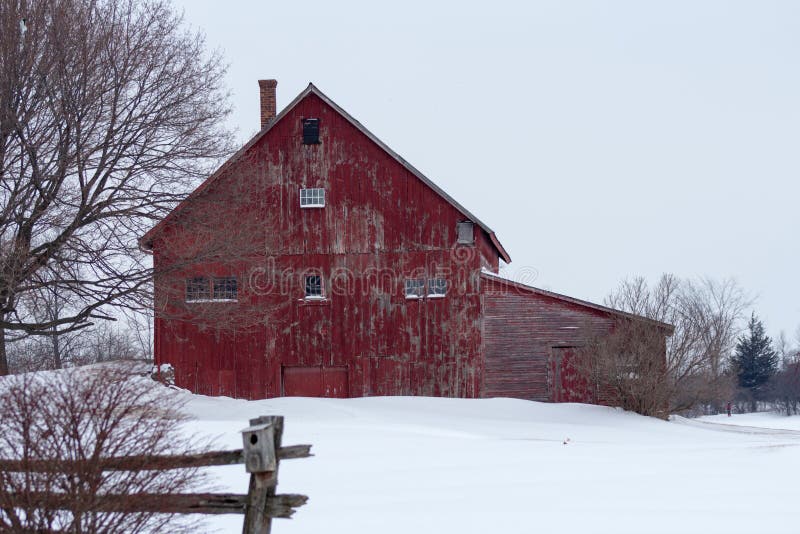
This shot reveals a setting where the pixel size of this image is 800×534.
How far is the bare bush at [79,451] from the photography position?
6.68 meters

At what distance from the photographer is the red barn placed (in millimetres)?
25641

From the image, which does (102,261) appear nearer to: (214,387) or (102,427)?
(214,387)

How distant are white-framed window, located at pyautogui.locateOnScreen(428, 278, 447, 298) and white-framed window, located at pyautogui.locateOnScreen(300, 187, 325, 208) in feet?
12.4

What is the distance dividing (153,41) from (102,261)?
523 cm

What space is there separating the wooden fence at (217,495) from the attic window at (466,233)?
727 inches

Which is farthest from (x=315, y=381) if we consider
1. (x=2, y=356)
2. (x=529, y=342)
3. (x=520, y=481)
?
(x=520, y=481)

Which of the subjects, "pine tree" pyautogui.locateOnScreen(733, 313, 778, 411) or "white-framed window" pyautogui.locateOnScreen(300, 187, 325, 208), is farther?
"pine tree" pyautogui.locateOnScreen(733, 313, 778, 411)

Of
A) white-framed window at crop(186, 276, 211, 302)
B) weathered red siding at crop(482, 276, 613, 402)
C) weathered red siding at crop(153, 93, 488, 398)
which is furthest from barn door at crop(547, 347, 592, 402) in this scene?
white-framed window at crop(186, 276, 211, 302)

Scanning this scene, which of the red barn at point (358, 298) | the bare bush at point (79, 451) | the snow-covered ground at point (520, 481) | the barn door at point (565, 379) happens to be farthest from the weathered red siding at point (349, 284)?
the bare bush at point (79, 451)

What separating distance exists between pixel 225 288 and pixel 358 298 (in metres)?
3.70

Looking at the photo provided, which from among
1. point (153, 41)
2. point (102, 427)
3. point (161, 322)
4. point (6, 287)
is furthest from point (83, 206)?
point (102, 427)

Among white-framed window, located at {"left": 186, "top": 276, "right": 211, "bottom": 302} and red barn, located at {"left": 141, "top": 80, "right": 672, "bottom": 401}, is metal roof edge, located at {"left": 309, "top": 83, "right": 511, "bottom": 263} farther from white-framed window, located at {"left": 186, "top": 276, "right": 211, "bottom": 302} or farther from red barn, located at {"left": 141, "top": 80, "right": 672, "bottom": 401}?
white-framed window, located at {"left": 186, "top": 276, "right": 211, "bottom": 302}

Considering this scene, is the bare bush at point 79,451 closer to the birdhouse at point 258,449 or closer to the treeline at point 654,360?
the birdhouse at point 258,449

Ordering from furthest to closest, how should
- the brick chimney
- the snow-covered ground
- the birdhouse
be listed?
the brick chimney, the snow-covered ground, the birdhouse
